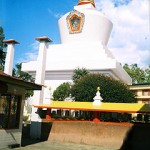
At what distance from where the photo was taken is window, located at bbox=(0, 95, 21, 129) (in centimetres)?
1204

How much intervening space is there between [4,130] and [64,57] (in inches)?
862

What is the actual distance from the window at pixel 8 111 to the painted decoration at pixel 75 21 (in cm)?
2367

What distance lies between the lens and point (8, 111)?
1216 centimetres

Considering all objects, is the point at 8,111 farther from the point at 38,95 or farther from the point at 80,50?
the point at 80,50

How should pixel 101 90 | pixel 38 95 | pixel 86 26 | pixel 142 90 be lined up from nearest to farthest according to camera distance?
pixel 38 95
pixel 101 90
pixel 86 26
pixel 142 90

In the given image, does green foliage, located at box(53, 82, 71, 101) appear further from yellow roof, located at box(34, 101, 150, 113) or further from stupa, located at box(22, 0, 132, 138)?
yellow roof, located at box(34, 101, 150, 113)

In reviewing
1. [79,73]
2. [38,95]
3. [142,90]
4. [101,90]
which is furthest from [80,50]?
[38,95]

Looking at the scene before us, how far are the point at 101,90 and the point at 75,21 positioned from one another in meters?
14.0

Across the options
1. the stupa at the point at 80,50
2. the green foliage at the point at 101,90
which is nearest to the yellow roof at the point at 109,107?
the green foliage at the point at 101,90

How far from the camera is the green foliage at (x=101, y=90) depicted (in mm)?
24250

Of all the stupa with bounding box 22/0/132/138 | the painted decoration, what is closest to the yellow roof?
the stupa with bounding box 22/0/132/138

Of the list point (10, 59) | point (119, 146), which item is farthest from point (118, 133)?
point (10, 59)

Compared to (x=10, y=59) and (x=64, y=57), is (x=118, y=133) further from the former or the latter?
(x=64, y=57)

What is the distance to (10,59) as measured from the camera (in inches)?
742
